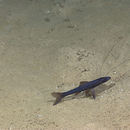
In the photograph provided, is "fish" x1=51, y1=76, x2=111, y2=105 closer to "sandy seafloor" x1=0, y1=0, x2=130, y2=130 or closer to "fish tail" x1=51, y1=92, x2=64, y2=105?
"fish tail" x1=51, y1=92, x2=64, y2=105

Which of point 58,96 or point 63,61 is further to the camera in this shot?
point 63,61

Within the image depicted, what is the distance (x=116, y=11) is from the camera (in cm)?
664

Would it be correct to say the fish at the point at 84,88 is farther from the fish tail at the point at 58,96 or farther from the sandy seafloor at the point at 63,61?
the sandy seafloor at the point at 63,61

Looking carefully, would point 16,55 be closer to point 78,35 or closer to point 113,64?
point 78,35

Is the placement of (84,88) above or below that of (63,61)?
above

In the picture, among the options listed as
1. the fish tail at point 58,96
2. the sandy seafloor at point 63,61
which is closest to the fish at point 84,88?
the fish tail at point 58,96

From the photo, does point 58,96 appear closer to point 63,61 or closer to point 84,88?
point 84,88

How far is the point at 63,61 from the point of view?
5.31 m

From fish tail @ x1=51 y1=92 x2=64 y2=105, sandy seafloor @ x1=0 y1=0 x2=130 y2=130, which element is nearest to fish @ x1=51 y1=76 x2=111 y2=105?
fish tail @ x1=51 y1=92 x2=64 y2=105

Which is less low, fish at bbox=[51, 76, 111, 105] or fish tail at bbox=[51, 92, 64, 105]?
fish at bbox=[51, 76, 111, 105]

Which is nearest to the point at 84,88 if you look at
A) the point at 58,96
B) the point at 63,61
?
the point at 58,96

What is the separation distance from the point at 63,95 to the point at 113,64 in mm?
1479

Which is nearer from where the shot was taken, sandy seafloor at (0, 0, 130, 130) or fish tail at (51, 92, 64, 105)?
sandy seafloor at (0, 0, 130, 130)

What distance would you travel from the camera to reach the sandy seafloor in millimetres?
4020
